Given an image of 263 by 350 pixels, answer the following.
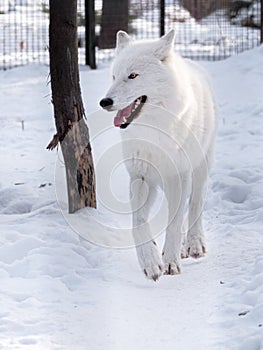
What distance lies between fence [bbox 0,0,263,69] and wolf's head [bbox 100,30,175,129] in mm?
6614

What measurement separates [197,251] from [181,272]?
333mm

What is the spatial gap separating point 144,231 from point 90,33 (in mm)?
6940

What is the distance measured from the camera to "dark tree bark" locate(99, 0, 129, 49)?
12.7 metres

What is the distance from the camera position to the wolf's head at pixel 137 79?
4.50m

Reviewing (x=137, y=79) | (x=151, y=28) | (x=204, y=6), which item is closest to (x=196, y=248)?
(x=137, y=79)

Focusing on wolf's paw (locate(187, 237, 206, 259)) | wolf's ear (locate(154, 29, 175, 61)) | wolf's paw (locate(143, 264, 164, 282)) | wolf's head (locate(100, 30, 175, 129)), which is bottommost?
wolf's paw (locate(187, 237, 206, 259))

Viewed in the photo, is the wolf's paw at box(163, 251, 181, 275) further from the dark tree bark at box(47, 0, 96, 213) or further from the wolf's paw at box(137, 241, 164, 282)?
the dark tree bark at box(47, 0, 96, 213)

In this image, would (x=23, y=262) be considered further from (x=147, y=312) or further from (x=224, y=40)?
(x=224, y=40)

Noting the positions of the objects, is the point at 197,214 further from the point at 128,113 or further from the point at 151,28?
the point at 151,28

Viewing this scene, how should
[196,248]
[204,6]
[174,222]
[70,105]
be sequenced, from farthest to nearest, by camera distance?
[204,6]
[70,105]
[196,248]
[174,222]

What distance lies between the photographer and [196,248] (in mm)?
5055

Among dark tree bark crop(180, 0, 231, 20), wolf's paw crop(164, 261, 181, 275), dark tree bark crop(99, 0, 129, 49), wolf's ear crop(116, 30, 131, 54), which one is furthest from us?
dark tree bark crop(180, 0, 231, 20)

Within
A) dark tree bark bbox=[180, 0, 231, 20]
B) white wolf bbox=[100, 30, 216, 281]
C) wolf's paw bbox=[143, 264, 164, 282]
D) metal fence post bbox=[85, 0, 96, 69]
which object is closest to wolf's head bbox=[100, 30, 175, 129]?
white wolf bbox=[100, 30, 216, 281]

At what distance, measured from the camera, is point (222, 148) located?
7.58 meters
